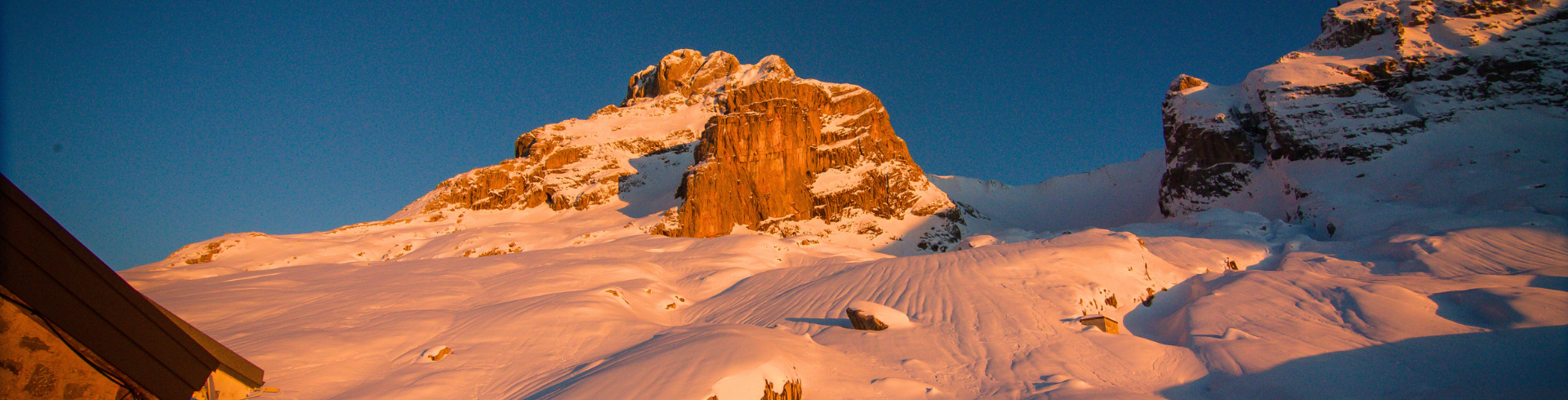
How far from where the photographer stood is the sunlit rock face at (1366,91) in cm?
3971

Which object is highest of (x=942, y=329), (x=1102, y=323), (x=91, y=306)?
(x=91, y=306)

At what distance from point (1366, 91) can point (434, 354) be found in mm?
61119

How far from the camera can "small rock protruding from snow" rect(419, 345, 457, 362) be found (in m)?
8.81

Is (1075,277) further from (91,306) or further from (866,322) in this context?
(91,306)

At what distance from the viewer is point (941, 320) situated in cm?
1188

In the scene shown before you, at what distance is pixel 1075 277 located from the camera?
44.3 feet

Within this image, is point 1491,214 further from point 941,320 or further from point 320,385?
point 320,385

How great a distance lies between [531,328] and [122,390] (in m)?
8.07

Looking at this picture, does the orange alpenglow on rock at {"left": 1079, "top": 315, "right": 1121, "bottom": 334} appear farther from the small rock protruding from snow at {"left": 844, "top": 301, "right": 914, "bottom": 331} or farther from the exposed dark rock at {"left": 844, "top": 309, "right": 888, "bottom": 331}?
the exposed dark rock at {"left": 844, "top": 309, "right": 888, "bottom": 331}

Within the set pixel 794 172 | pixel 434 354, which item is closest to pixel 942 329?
pixel 434 354

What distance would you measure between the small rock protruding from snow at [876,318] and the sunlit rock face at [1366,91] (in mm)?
46250

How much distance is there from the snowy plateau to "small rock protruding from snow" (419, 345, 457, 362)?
0.19 metres

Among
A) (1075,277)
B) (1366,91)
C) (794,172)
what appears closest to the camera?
(1075,277)

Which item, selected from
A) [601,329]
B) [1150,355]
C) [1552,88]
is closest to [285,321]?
[601,329]
